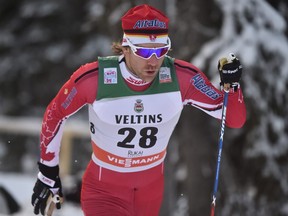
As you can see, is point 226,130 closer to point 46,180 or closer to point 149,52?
point 46,180

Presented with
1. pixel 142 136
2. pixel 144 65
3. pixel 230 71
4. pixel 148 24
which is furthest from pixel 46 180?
pixel 230 71

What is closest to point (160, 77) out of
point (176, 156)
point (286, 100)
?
point (286, 100)

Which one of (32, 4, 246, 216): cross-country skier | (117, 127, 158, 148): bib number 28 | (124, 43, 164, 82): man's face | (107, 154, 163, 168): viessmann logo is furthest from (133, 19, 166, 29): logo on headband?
(107, 154, 163, 168): viessmann logo

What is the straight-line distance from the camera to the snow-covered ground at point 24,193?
8.11 metres

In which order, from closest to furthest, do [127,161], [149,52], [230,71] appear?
[149,52], [230,71], [127,161]

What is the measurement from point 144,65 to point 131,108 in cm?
31

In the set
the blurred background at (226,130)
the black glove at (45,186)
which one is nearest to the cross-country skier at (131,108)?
the black glove at (45,186)

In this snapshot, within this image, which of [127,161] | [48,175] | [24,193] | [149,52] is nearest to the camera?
[149,52]

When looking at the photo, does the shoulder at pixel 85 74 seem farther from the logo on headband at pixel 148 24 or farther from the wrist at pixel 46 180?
the wrist at pixel 46 180

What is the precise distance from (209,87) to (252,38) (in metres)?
3.56

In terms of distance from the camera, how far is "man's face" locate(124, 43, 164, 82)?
14.2ft

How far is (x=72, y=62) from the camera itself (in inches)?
619

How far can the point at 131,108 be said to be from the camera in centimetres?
450

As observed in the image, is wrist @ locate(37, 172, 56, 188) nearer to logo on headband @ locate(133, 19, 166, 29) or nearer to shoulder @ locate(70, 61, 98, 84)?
shoulder @ locate(70, 61, 98, 84)
